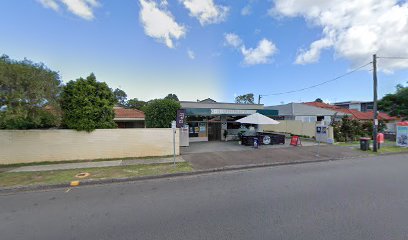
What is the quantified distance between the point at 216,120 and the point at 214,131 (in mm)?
1063

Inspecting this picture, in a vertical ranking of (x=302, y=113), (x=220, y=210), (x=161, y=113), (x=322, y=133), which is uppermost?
(x=302, y=113)

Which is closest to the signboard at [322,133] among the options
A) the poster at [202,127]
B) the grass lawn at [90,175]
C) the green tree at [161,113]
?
the poster at [202,127]

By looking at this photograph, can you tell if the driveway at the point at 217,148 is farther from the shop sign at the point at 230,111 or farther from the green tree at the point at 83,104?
the green tree at the point at 83,104

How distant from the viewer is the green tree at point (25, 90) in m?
7.41

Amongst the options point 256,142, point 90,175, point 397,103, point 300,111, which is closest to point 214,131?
point 256,142

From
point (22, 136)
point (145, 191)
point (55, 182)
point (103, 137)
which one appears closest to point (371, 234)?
Answer: point (145, 191)

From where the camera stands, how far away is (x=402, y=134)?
46.0ft

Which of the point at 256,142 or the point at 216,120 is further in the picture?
the point at 216,120

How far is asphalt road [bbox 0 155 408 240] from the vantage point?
11.4 feet

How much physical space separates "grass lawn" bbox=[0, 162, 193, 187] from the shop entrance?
9.75 metres

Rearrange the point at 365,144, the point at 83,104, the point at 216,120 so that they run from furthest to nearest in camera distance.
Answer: the point at 216,120, the point at 365,144, the point at 83,104

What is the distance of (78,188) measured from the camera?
6156 millimetres

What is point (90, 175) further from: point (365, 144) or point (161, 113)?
point (365, 144)

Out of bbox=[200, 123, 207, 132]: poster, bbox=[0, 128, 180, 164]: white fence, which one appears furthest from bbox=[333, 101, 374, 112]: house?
bbox=[0, 128, 180, 164]: white fence
